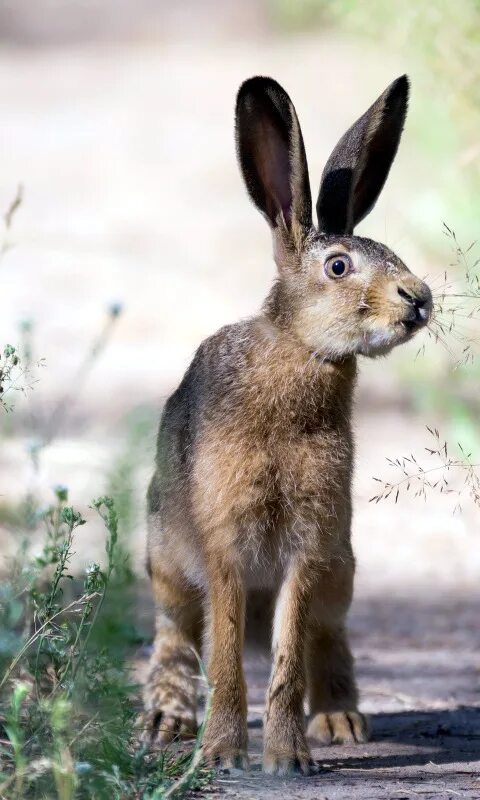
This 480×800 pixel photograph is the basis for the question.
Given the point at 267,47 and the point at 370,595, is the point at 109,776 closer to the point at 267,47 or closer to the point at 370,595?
the point at 370,595

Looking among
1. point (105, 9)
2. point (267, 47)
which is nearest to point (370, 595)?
point (267, 47)

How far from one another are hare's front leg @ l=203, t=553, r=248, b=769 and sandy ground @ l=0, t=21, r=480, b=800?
0.14m

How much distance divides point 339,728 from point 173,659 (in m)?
0.62

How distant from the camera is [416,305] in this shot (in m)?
4.06

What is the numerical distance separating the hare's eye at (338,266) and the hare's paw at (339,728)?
5.12 feet

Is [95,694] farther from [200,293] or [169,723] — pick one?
[200,293]

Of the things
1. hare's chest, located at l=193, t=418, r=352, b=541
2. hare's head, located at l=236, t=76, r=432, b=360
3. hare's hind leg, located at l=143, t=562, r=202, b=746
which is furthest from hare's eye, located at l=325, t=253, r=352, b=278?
hare's hind leg, located at l=143, t=562, r=202, b=746

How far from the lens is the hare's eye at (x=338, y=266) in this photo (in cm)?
429

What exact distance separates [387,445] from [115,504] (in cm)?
612

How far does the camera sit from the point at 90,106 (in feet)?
62.7

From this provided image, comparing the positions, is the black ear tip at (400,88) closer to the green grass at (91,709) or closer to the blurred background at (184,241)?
the blurred background at (184,241)

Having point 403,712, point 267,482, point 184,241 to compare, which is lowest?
point 403,712

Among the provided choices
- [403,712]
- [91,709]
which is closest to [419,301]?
[91,709]

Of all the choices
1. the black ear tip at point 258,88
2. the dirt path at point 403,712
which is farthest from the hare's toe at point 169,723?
the black ear tip at point 258,88
